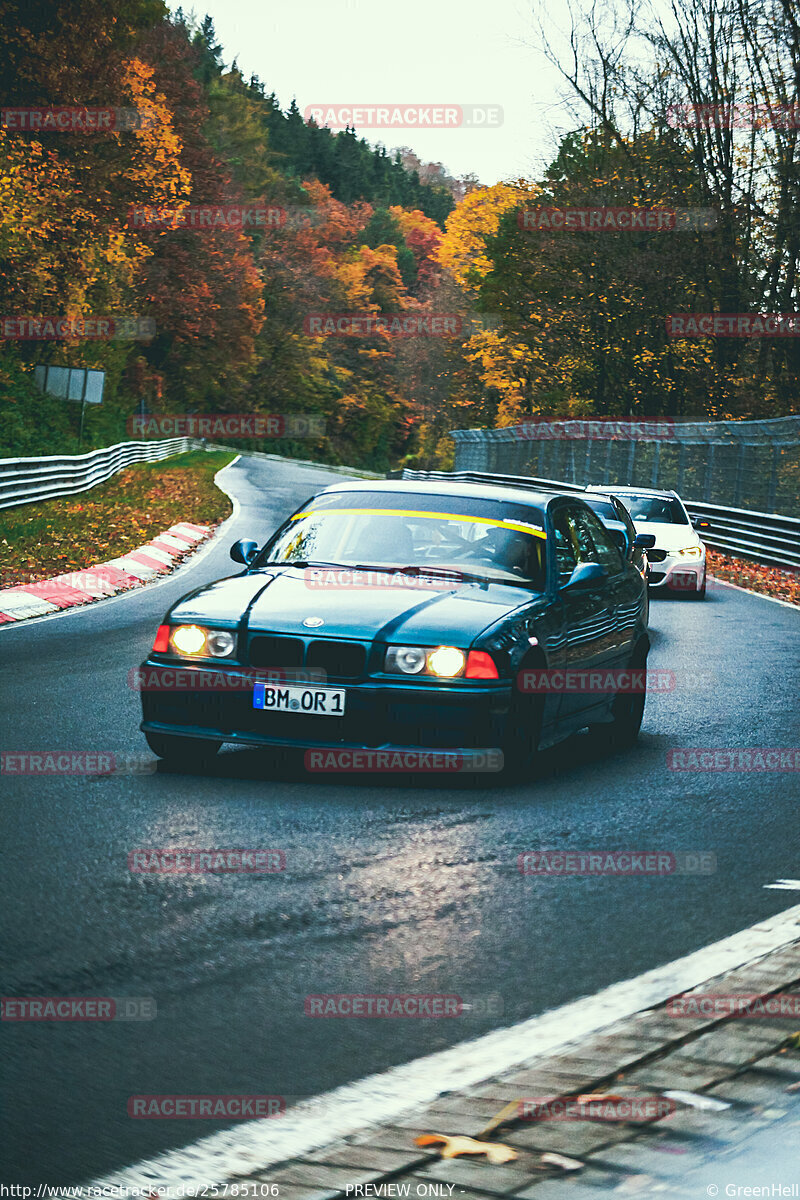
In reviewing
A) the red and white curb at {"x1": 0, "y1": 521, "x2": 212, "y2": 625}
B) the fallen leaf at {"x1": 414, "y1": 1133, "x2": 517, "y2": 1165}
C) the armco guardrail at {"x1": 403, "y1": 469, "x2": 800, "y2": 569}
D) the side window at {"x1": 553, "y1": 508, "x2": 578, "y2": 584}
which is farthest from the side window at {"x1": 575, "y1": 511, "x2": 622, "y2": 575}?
the armco guardrail at {"x1": 403, "y1": 469, "x2": 800, "y2": 569}

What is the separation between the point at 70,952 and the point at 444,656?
2883 mm

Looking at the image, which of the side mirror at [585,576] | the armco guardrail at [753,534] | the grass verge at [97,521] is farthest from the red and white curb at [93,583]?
the armco guardrail at [753,534]

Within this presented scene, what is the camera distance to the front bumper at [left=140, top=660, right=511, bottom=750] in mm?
7121

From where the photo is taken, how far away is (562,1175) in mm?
3104

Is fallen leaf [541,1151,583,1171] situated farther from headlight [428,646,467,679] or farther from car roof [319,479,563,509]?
car roof [319,479,563,509]

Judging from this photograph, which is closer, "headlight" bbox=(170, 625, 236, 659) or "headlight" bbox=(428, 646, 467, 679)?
"headlight" bbox=(428, 646, 467, 679)

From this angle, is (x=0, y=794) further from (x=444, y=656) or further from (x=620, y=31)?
(x=620, y=31)

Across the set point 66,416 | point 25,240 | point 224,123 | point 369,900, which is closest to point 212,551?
point 25,240

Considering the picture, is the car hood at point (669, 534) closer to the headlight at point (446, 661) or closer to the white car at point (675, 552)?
the white car at point (675, 552)

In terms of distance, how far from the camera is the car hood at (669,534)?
20172mm

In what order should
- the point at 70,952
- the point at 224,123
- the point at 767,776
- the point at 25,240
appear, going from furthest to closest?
the point at 224,123
the point at 25,240
the point at 767,776
the point at 70,952

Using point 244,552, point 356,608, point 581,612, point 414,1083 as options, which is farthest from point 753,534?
point 414,1083

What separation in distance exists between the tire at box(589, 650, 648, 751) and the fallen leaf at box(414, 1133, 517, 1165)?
5.82 m

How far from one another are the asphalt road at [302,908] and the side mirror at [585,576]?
983mm
